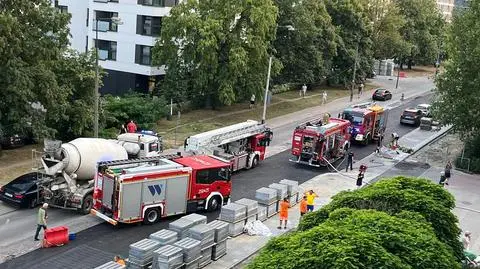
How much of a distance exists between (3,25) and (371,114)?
81.5 feet

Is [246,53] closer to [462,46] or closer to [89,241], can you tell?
[462,46]

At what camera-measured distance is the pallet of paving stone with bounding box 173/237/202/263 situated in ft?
61.5

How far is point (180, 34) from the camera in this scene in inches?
1748

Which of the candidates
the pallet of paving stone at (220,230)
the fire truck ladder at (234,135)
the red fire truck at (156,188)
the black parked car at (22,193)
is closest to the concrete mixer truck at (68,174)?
the black parked car at (22,193)

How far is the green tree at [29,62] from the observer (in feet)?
95.3

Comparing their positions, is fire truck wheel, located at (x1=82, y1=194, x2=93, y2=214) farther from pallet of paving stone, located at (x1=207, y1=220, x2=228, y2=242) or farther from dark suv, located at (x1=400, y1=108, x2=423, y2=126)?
dark suv, located at (x1=400, y1=108, x2=423, y2=126)

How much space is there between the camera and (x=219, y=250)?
20.8m

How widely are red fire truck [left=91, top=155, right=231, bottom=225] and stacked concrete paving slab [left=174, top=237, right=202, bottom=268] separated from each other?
4172mm

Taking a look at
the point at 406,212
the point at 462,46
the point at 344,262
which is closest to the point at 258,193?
the point at 406,212

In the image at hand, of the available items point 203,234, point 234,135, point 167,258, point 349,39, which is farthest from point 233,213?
point 349,39

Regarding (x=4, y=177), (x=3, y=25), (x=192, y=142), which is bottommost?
(x=4, y=177)

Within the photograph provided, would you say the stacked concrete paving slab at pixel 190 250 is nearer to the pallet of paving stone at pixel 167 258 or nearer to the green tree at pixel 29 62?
the pallet of paving stone at pixel 167 258

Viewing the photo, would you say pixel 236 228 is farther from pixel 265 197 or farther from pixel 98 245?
pixel 98 245

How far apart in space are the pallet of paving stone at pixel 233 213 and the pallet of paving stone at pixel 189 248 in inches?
143
